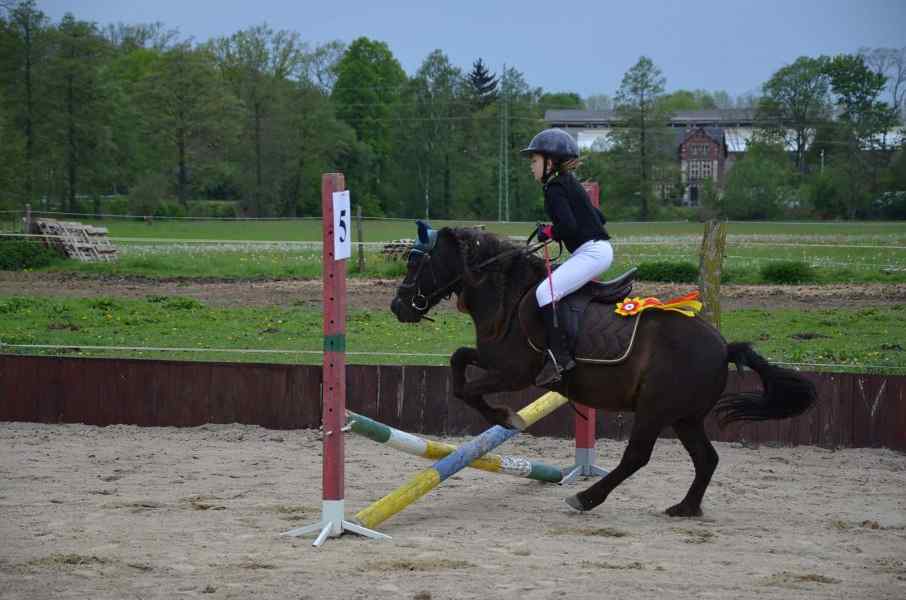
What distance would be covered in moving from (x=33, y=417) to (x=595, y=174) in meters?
40.8

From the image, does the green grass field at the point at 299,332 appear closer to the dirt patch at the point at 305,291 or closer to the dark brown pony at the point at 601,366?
the dirt patch at the point at 305,291

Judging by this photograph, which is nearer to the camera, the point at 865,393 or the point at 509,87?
the point at 865,393

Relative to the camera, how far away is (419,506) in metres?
7.85

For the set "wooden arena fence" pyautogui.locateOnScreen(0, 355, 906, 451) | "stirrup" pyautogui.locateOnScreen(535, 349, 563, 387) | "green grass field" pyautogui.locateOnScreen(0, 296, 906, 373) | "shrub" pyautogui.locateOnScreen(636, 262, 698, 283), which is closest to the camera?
"stirrup" pyautogui.locateOnScreen(535, 349, 563, 387)

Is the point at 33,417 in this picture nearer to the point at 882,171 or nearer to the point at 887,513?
the point at 887,513

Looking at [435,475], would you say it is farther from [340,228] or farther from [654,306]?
[654,306]

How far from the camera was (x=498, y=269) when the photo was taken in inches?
303

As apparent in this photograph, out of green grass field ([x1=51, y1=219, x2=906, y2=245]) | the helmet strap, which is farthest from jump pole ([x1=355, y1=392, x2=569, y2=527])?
green grass field ([x1=51, y1=219, x2=906, y2=245])

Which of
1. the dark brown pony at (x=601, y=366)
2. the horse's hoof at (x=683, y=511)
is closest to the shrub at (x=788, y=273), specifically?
the dark brown pony at (x=601, y=366)

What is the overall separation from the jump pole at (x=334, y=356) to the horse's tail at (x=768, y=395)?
272 cm

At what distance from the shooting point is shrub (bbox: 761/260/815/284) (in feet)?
70.5

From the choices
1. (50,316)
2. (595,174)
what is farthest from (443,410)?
(595,174)

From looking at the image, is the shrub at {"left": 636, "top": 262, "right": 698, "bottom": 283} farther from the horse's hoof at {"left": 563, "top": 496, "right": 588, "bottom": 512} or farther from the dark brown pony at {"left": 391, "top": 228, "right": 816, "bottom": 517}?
the horse's hoof at {"left": 563, "top": 496, "right": 588, "bottom": 512}

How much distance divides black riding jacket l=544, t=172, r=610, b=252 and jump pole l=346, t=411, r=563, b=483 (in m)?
1.69
